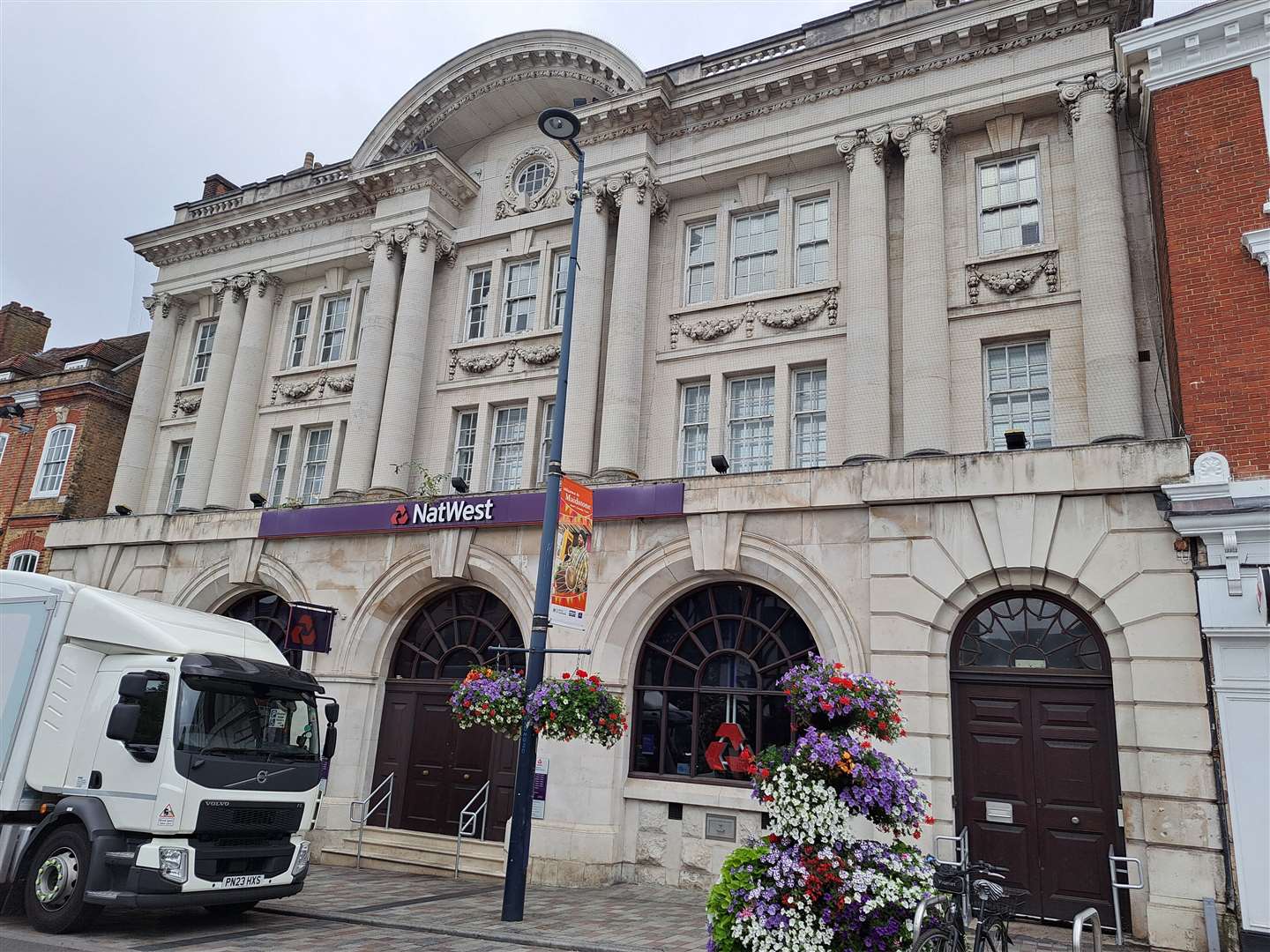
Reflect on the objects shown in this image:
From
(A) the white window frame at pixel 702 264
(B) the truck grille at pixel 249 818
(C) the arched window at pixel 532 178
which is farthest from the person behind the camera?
(C) the arched window at pixel 532 178

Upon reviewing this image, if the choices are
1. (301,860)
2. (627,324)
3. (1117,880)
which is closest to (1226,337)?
(1117,880)

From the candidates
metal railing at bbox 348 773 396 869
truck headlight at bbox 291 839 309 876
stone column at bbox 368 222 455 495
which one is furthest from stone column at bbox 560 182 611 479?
truck headlight at bbox 291 839 309 876

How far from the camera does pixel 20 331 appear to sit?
99.0 ft

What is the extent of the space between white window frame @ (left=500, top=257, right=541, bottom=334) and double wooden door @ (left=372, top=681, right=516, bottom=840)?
7411 mm

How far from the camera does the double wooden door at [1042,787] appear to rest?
11211mm

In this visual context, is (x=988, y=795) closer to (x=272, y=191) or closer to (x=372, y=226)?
(x=372, y=226)

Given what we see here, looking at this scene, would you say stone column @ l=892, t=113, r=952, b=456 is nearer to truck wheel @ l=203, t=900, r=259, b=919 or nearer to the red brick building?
truck wheel @ l=203, t=900, r=259, b=919

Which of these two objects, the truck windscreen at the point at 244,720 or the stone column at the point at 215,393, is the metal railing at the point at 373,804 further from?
the stone column at the point at 215,393

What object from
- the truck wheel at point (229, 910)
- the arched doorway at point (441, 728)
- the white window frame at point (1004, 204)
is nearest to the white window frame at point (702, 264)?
the white window frame at point (1004, 204)

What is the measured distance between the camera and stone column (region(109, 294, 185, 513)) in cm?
2223

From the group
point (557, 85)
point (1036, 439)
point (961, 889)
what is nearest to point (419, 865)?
point (961, 889)

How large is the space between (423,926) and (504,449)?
9.87 metres

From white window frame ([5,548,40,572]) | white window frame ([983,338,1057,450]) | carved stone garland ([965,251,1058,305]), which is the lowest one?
white window frame ([5,548,40,572])

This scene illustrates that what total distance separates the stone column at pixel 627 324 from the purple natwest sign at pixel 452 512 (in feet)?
3.24
